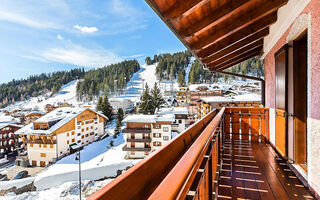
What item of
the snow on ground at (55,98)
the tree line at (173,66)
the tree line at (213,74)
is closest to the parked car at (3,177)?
the tree line at (213,74)

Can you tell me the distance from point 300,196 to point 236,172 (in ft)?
2.50

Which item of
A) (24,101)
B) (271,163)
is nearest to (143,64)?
(24,101)

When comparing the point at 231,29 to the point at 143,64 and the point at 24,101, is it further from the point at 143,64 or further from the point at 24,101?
the point at 143,64

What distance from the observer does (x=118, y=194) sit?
0.41 metres

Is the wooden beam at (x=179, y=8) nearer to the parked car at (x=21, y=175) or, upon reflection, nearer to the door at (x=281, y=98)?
the door at (x=281, y=98)

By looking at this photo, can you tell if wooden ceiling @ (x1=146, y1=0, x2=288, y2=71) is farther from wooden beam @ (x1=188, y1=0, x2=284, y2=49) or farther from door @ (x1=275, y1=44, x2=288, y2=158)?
door @ (x1=275, y1=44, x2=288, y2=158)

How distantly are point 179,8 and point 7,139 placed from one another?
1323 inches

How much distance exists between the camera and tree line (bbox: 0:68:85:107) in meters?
71.5

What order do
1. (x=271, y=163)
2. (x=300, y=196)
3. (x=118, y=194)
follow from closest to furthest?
(x=118, y=194), (x=300, y=196), (x=271, y=163)

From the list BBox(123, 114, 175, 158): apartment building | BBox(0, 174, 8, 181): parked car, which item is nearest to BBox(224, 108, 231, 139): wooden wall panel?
BBox(123, 114, 175, 158): apartment building

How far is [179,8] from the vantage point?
1.39 metres

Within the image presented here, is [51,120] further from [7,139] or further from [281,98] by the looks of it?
[281,98]

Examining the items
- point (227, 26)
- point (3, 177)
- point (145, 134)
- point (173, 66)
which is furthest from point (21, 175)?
point (173, 66)

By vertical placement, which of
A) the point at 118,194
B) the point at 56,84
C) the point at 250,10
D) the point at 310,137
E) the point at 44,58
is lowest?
the point at 310,137
